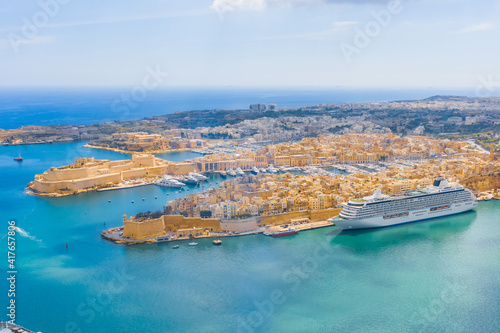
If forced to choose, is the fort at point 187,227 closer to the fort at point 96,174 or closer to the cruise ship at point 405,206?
the cruise ship at point 405,206

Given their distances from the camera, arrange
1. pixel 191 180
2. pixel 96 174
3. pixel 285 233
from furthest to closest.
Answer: pixel 191 180, pixel 96 174, pixel 285 233

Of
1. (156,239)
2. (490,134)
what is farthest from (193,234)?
(490,134)

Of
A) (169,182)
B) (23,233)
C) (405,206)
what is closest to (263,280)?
(405,206)

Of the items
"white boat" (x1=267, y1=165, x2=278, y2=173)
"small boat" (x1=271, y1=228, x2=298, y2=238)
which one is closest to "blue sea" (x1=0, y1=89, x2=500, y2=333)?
"small boat" (x1=271, y1=228, x2=298, y2=238)

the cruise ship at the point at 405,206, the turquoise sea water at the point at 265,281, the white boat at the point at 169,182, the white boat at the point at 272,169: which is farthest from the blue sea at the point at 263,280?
the white boat at the point at 272,169

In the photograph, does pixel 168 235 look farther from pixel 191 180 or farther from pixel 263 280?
pixel 191 180

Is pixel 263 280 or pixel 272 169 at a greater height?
pixel 272 169

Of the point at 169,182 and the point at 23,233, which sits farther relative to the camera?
the point at 169,182
